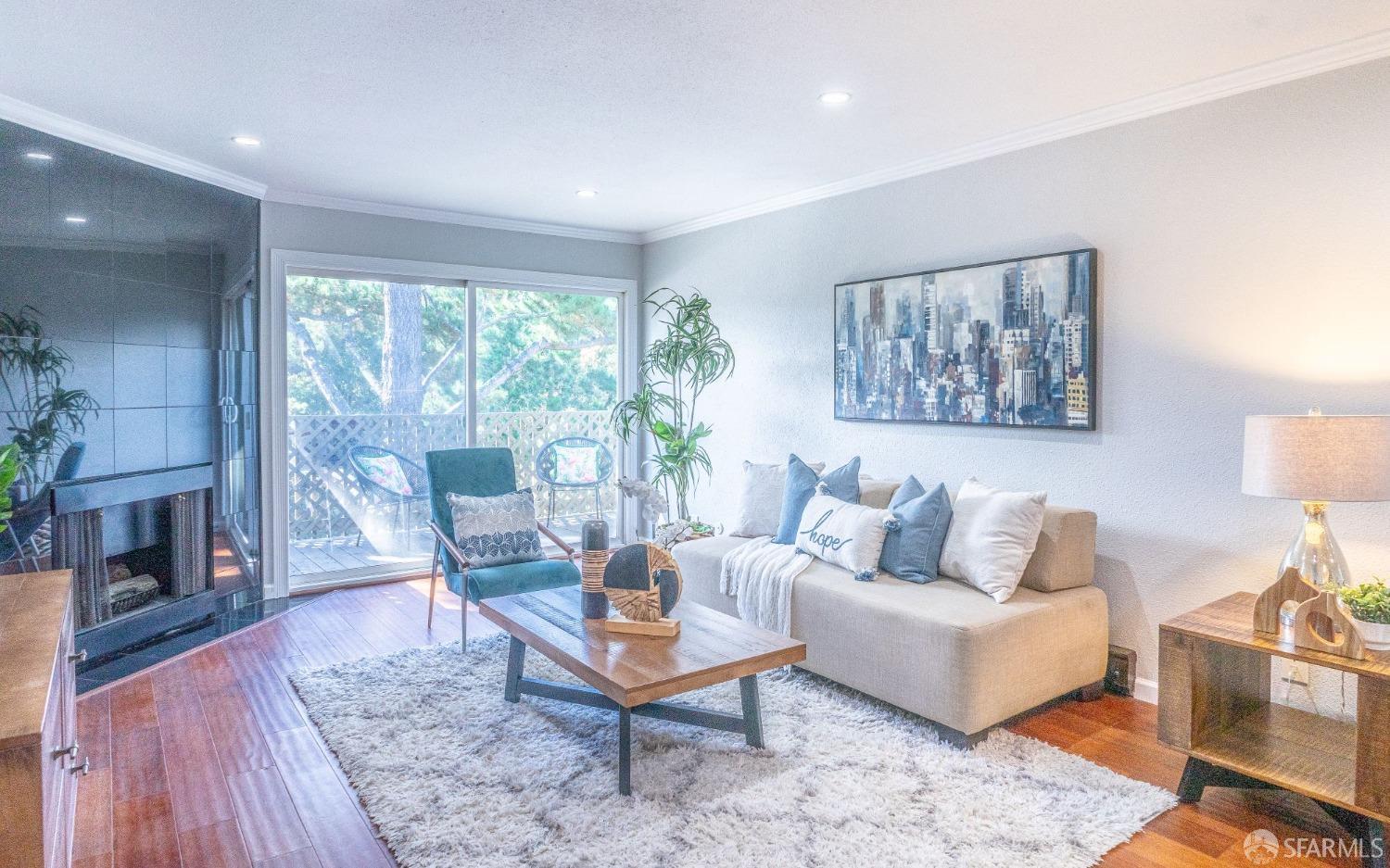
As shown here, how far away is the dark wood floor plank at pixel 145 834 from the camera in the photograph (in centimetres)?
220

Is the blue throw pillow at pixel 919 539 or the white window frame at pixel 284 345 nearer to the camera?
the blue throw pillow at pixel 919 539

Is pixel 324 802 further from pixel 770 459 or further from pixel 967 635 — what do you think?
pixel 770 459

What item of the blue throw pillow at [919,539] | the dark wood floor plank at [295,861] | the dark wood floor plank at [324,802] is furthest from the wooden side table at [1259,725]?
the dark wood floor plank at [295,861]

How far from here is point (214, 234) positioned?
4422 millimetres

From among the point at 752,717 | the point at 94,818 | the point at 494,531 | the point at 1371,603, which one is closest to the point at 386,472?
the point at 494,531

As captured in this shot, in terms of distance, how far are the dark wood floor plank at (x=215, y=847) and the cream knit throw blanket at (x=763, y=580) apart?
2.03 m

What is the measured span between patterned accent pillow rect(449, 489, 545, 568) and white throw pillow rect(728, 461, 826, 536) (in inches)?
42.8

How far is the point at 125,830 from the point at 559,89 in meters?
2.87

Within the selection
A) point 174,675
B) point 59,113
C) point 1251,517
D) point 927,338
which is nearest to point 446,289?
point 59,113

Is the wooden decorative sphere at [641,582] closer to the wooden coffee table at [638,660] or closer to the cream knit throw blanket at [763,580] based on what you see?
the wooden coffee table at [638,660]

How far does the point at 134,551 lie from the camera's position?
4164 mm

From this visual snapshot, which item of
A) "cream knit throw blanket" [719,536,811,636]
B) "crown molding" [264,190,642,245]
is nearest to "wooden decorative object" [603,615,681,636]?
"cream knit throw blanket" [719,536,811,636]

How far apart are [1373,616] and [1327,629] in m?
0.13

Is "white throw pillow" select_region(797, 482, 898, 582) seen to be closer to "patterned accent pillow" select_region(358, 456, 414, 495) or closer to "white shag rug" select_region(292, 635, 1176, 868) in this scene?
"white shag rug" select_region(292, 635, 1176, 868)
